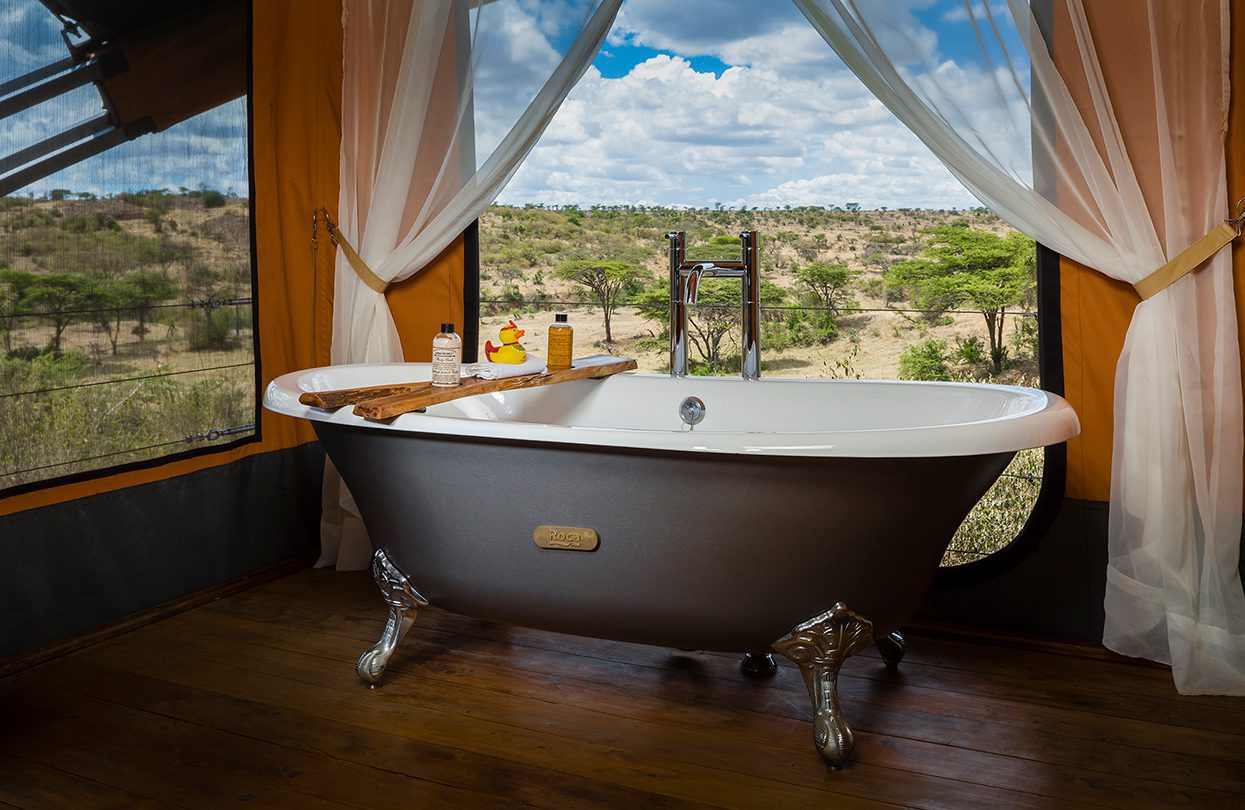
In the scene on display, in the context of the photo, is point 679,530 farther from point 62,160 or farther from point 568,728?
point 62,160

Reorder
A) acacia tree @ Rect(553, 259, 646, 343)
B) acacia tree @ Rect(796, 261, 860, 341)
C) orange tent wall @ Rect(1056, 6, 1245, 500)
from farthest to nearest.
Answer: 1. acacia tree @ Rect(553, 259, 646, 343)
2. acacia tree @ Rect(796, 261, 860, 341)
3. orange tent wall @ Rect(1056, 6, 1245, 500)

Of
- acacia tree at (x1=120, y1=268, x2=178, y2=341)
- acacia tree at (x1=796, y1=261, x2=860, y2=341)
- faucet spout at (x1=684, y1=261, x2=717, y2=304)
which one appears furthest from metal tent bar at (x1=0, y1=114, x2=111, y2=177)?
acacia tree at (x1=796, y1=261, x2=860, y2=341)

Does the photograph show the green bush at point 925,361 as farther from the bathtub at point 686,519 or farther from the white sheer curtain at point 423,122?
the white sheer curtain at point 423,122

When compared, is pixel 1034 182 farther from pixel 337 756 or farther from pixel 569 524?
pixel 337 756

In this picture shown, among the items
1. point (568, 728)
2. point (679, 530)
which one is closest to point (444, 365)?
point (679, 530)

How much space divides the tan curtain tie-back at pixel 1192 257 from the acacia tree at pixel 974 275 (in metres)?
0.73

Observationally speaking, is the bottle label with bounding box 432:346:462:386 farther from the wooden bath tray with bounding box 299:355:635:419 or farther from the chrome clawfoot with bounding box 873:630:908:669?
the chrome clawfoot with bounding box 873:630:908:669

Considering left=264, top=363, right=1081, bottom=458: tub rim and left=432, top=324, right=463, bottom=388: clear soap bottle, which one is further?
left=432, top=324, right=463, bottom=388: clear soap bottle

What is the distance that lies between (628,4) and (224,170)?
155 centimetres

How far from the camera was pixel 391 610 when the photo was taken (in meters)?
2.19

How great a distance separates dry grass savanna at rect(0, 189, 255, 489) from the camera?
7.38 feet

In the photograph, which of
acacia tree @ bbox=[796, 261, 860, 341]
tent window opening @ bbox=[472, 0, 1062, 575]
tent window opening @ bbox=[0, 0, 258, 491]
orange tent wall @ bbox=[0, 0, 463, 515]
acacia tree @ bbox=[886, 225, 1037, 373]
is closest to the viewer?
tent window opening @ bbox=[0, 0, 258, 491]

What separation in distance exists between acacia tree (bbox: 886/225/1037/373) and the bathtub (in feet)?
3.50

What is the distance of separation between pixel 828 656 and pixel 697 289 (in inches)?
43.5
